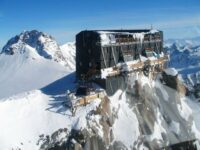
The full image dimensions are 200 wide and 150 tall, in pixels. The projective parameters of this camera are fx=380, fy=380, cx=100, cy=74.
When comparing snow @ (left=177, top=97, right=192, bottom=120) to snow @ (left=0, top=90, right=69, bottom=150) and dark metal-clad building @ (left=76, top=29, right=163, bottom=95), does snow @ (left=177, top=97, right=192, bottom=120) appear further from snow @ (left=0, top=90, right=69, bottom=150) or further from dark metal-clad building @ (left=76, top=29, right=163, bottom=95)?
snow @ (left=0, top=90, right=69, bottom=150)

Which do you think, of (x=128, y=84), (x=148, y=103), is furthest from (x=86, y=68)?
(x=148, y=103)

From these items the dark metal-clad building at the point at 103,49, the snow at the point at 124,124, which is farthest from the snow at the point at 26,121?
the dark metal-clad building at the point at 103,49

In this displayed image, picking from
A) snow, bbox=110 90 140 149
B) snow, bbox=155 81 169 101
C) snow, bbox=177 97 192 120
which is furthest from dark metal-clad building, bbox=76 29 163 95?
snow, bbox=177 97 192 120

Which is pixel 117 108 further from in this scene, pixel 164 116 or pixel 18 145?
pixel 18 145

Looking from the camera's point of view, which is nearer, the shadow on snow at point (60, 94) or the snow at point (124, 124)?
the shadow on snow at point (60, 94)

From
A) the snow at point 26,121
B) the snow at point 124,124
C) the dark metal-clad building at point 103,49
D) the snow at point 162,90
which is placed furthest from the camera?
the snow at point 162,90

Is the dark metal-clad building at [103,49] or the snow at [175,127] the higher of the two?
the dark metal-clad building at [103,49]

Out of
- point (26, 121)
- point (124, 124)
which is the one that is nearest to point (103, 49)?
point (124, 124)

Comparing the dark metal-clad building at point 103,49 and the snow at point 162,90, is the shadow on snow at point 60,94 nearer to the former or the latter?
the dark metal-clad building at point 103,49
